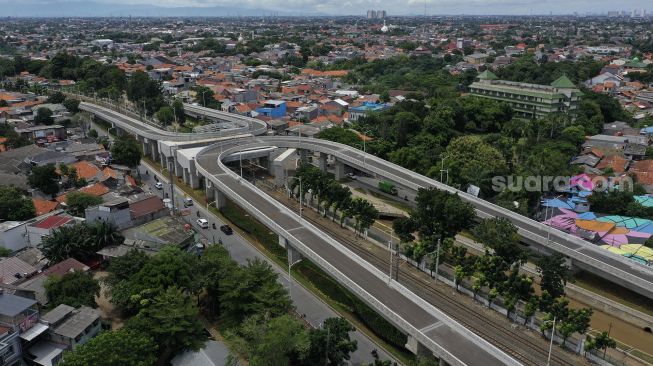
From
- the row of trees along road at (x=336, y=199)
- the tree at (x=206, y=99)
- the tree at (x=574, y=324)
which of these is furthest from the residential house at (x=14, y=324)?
the tree at (x=206, y=99)

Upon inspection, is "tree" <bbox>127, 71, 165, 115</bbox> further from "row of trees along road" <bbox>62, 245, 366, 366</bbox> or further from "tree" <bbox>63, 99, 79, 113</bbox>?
"row of trees along road" <bbox>62, 245, 366, 366</bbox>

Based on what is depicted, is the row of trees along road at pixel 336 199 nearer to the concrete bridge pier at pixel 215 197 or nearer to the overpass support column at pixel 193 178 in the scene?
the concrete bridge pier at pixel 215 197

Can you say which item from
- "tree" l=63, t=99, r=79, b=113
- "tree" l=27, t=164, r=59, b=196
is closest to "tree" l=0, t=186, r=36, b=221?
"tree" l=27, t=164, r=59, b=196

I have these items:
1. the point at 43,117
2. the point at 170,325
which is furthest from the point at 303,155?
the point at 43,117

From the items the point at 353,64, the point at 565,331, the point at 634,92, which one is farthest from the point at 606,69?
the point at 565,331

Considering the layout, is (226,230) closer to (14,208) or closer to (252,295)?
(252,295)

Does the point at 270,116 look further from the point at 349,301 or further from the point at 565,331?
the point at 565,331
